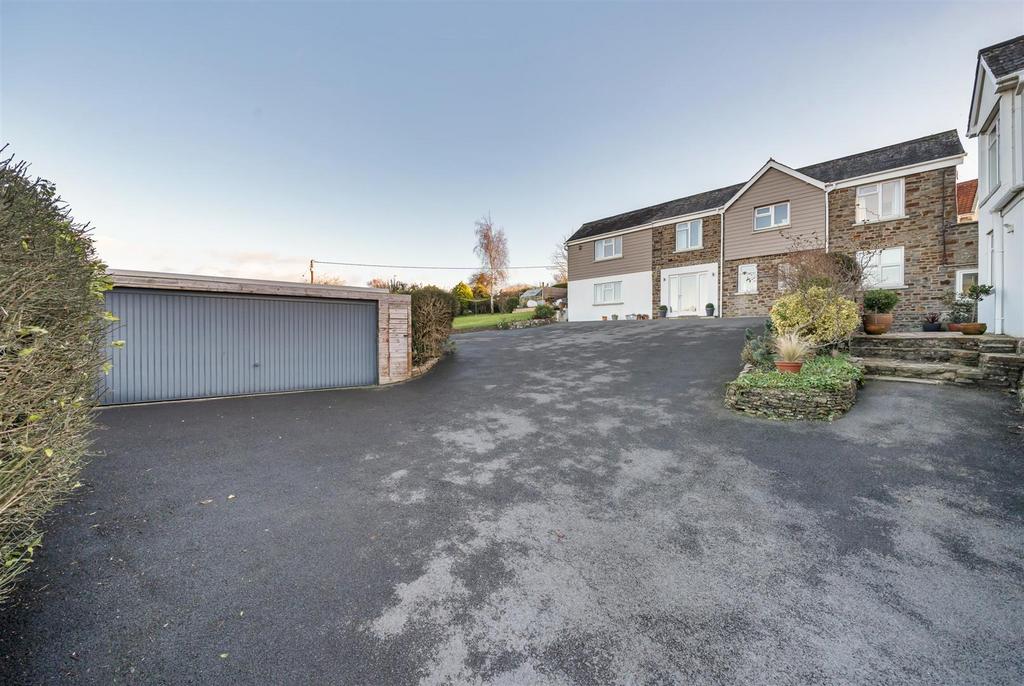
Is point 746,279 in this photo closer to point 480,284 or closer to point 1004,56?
point 1004,56

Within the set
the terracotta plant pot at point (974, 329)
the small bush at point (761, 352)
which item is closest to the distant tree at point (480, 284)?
A: the small bush at point (761, 352)

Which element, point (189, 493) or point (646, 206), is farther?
point (646, 206)

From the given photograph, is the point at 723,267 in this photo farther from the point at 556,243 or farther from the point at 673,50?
the point at 556,243

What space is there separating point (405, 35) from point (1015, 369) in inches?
664

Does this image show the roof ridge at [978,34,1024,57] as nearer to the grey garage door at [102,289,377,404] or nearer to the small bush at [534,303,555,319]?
the grey garage door at [102,289,377,404]

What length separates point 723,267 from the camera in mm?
19656

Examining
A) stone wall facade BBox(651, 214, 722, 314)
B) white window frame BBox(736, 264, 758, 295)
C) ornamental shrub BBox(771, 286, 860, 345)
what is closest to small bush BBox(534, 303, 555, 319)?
stone wall facade BBox(651, 214, 722, 314)

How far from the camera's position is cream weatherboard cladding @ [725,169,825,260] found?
17.0 metres

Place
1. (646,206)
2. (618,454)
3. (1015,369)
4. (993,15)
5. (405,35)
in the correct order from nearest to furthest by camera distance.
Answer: (618,454) < (1015,369) < (993,15) < (405,35) < (646,206)

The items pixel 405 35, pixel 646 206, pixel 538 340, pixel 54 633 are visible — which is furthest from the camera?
pixel 646 206

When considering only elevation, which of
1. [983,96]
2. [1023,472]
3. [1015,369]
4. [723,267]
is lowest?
[1023,472]

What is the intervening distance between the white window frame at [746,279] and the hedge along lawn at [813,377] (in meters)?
12.3

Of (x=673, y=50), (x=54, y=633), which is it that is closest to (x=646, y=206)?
(x=673, y=50)

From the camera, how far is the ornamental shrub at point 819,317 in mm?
8680
